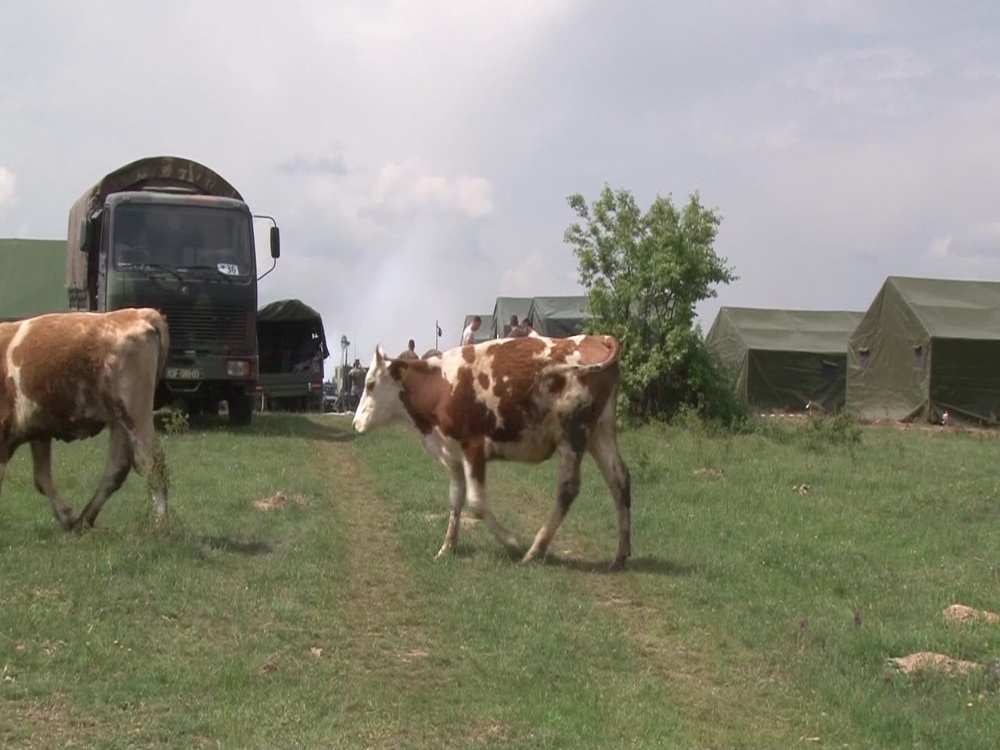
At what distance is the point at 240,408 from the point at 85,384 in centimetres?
1113

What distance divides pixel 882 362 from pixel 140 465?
26.6 m

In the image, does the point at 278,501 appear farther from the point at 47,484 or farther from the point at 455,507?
the point at 455,507

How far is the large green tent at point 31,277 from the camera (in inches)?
1192

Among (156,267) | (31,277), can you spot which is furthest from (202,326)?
(31,277)

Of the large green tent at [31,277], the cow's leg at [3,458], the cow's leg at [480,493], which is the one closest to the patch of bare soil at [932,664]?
the cow's leg at [480,493]

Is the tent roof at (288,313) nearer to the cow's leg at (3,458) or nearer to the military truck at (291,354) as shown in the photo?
the military truck at (291,354)

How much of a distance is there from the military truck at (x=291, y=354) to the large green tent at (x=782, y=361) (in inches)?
446

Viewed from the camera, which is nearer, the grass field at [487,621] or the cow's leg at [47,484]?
the grass field at [487,621]

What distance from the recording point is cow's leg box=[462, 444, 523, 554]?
1084cm

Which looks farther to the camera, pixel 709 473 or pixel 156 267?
pixel 156 267

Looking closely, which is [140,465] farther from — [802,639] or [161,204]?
[161,204]

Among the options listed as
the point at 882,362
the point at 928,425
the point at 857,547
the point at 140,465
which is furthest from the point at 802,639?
the point at 882,362

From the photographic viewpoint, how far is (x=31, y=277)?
31.4m

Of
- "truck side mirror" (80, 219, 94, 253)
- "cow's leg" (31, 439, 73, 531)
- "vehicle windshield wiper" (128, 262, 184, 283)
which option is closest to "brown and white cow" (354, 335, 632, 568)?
"cow's leg" (31, 439, 73, 531)
